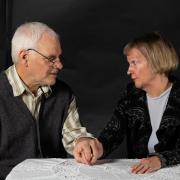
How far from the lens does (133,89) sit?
2.69 metres

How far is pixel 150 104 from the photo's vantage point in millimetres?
2617

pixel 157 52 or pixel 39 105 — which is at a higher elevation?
pixel 157 52

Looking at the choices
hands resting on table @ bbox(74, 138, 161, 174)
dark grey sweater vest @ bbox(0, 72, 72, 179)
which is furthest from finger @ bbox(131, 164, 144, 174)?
dark grey sweater vest @ bbox(0, 72, 72, 179)

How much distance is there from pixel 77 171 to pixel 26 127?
52 centimetres

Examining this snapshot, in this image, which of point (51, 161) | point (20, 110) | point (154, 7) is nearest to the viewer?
point (51, 161)

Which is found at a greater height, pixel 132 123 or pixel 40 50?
pixel 40 50

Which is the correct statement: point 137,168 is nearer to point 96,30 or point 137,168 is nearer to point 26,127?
point 26,127

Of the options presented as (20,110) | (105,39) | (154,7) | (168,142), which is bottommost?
(168,142)

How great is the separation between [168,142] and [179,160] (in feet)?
1.29

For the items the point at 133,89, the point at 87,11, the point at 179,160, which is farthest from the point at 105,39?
the point at 179,160

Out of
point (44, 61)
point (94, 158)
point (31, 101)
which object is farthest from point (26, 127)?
point (94, 158)

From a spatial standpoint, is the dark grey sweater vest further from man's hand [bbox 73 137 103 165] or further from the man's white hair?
man's hand [bbox 73 137 103 165]

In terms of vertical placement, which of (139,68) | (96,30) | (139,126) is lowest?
(139,126)

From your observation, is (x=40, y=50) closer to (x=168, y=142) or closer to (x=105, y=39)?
(x=168, y=142)
